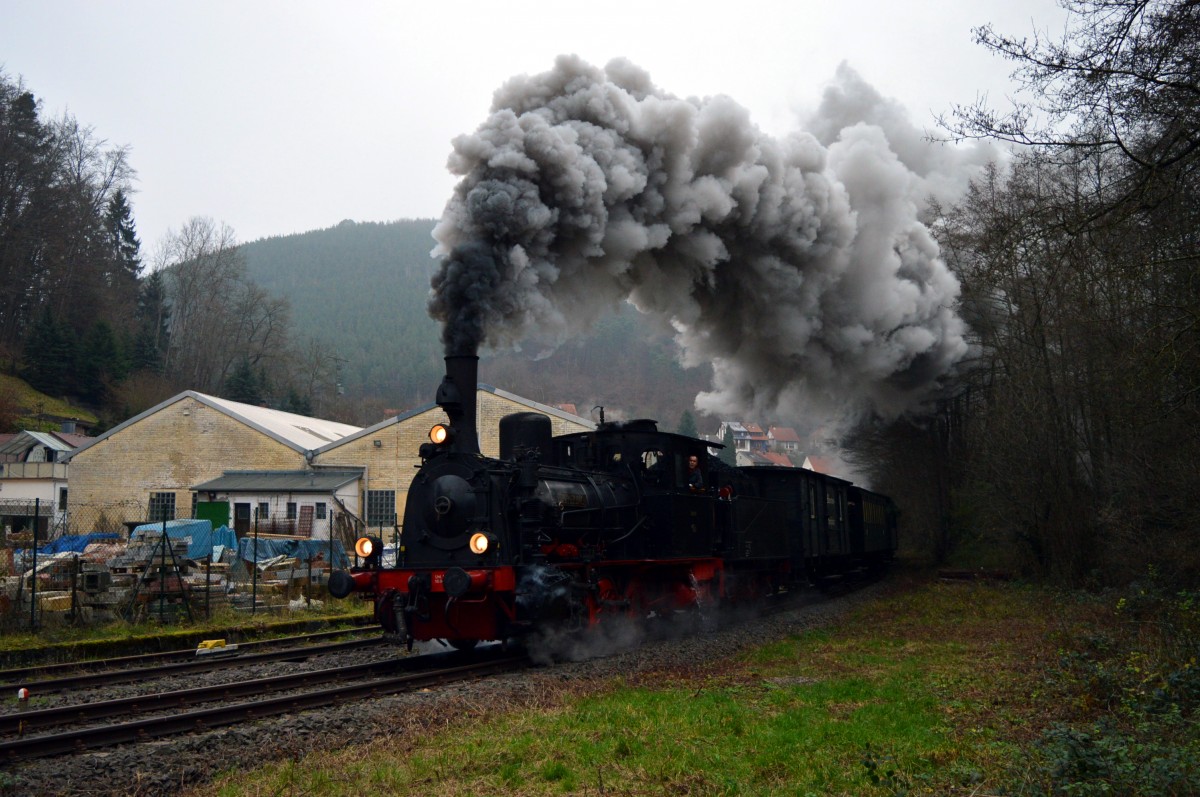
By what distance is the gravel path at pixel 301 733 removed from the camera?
18.8 feet

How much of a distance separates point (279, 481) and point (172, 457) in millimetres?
4937

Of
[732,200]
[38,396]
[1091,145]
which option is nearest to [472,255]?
[732,200]

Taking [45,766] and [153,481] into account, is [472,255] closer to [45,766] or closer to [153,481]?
[45,766]

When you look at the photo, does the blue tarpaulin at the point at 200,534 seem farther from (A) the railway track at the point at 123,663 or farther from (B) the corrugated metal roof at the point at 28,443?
(B) the corrugated metal roof at the point at 28,443

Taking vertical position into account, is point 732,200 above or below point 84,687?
above

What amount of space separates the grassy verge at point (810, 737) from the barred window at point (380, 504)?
24980 millimetres

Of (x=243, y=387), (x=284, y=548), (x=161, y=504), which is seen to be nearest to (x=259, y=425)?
→ (x=161, y=504)

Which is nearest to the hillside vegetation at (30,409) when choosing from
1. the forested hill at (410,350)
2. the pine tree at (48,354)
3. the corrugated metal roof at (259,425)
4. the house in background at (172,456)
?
the pine tree at (48,354)

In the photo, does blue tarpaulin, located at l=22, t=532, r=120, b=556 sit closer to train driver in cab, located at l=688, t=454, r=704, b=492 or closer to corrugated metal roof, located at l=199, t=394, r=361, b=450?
corrugated metal roof, located at l=199, t=394, r=361, b=450

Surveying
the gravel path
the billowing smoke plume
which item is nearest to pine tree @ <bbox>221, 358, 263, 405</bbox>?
the billowing smoke plume

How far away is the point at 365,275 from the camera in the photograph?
4599 inches

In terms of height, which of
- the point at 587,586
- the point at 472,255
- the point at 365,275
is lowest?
the point at 587,586

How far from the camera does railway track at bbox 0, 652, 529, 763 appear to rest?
261 inches

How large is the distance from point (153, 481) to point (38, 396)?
18.5 meters
